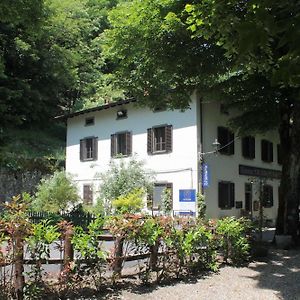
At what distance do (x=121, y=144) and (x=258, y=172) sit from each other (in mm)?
8170

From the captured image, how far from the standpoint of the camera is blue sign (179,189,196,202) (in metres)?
22.9

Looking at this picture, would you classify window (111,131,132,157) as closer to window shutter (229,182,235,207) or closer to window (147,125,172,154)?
window (147,125,172,154)

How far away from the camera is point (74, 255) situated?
7.48 meters

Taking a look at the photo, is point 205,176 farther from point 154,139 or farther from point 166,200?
point 154,139

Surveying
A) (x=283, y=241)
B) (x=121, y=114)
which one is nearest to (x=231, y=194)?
(x=121, y=114)

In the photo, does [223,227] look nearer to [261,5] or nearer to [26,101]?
[261,5]

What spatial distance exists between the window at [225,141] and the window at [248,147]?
47.5 inches

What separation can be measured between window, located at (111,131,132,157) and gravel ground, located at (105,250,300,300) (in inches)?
644

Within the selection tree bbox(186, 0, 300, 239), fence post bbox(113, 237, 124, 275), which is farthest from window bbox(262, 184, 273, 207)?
fence post bbox(113, 237, 124, 275)

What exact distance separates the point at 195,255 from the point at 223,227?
1.20 m

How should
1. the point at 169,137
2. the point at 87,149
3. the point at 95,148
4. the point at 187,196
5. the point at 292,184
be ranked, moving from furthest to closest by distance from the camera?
the point at 87,149, the point at 95,148, the point at 169,137, the point at 187,196, the point at 292,184

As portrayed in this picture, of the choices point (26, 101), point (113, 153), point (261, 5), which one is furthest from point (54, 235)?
point (26, 101)

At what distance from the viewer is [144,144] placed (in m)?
25.8

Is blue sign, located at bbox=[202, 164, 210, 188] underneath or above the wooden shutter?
underneath
